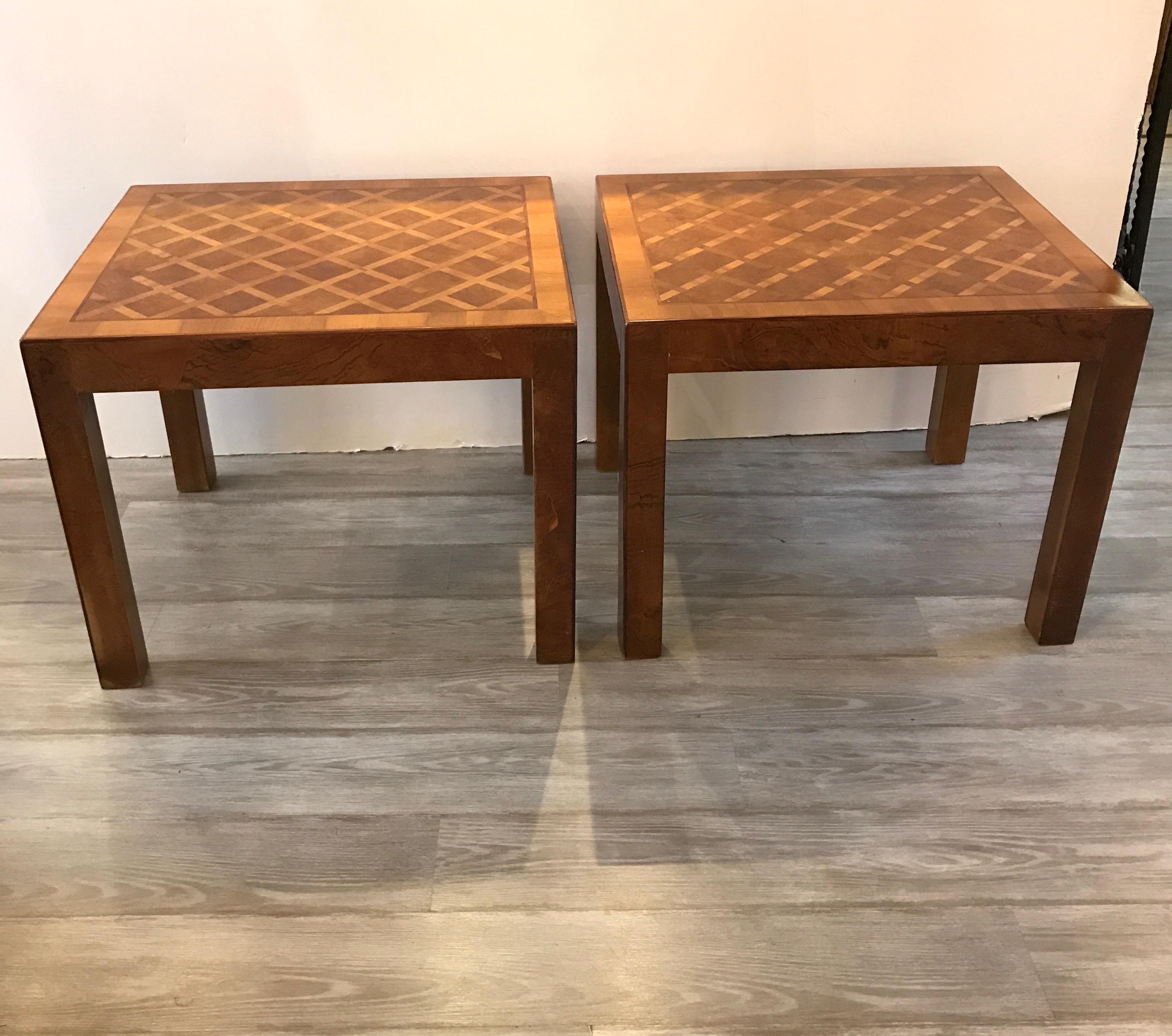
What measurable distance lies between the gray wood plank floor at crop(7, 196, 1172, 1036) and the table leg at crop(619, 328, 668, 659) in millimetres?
55

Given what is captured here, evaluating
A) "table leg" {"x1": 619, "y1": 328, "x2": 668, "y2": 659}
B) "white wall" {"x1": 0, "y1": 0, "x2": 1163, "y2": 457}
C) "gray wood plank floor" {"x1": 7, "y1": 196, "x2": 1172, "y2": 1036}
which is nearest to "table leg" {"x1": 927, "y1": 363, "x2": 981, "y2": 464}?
"gray wood plank floor" {"x1": 7, "y1": 196, "x2": 1172, "y2": 1036}

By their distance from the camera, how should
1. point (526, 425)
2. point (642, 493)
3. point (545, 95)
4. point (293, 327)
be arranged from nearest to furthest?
point (293, 327), point (642, 493), point (545, 95), point (526, 425)

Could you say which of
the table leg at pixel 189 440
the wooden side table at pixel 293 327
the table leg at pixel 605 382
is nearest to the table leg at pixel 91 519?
the wooden side table at pixel 293 327

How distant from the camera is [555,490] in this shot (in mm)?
1283

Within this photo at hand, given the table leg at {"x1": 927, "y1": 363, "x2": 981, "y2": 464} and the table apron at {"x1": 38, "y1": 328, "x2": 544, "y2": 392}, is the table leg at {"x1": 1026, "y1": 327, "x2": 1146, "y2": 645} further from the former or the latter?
the table apron at {"x1": 38, "y1": 328, "x2": 544, "y2": 392}

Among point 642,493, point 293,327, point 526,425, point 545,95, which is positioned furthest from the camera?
point 526,425

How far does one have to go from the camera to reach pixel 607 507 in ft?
5.61

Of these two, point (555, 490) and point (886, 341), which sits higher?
point (886, 341)

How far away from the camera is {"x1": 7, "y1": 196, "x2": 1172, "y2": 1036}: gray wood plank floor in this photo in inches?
40.0

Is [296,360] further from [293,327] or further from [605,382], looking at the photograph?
[605,382]

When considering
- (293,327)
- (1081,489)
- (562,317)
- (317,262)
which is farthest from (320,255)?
(1081,489)

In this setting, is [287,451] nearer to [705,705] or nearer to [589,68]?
[589,68]

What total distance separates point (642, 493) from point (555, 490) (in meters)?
0.10

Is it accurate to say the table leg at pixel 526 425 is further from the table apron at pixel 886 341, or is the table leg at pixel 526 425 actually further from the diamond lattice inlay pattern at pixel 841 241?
the table apron at pixel 886 341
